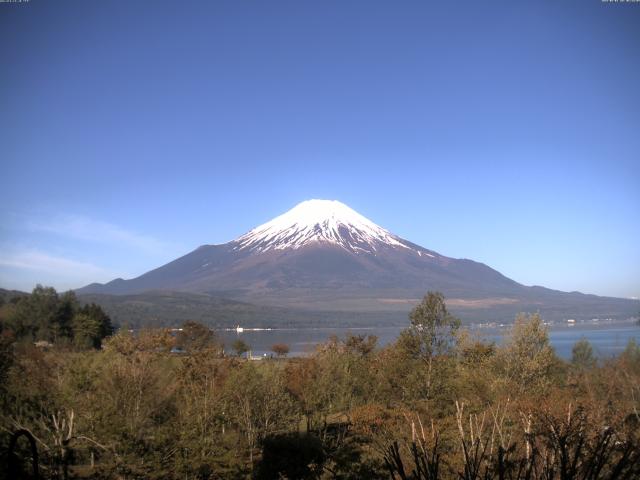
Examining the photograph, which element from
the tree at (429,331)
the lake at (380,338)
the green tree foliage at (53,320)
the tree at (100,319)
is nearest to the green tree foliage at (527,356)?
the tree at (429,331)

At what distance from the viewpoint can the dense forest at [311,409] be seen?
40.1 ft

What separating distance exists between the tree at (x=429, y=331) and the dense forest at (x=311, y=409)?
7cm

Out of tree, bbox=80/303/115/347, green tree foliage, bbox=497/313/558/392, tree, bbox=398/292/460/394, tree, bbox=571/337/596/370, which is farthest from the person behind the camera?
tree, bbox=80/303/115/347

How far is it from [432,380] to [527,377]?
5718 millimetres

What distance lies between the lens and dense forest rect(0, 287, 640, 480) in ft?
40.1

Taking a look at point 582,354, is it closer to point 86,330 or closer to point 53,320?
point 86,330

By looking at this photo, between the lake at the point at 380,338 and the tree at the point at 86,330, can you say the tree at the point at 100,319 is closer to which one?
the tree at the point at 86,330

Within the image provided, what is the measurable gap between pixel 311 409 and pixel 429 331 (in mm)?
6882

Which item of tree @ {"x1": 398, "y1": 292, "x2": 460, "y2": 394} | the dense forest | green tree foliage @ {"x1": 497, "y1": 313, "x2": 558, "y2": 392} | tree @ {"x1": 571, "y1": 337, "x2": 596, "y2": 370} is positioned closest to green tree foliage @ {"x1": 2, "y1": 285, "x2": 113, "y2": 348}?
the dense forest

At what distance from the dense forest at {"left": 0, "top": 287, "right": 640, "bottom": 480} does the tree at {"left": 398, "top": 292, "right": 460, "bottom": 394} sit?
7 centimetres

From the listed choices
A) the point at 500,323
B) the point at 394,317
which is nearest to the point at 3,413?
the point at 394,317

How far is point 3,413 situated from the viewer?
14242 millimetres

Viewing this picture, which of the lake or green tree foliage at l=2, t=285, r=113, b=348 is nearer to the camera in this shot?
green tree foliage at l=2, t=285, r=113, b=348

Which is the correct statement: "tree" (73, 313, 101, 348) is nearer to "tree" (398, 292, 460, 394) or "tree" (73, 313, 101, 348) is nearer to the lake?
the lake
